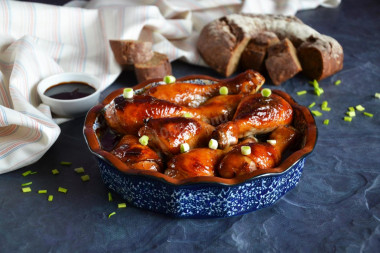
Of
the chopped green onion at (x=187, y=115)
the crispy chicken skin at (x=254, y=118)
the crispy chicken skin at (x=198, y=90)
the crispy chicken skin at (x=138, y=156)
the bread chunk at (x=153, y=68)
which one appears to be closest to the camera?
the crispy chicken skin at (x=138, y=156)

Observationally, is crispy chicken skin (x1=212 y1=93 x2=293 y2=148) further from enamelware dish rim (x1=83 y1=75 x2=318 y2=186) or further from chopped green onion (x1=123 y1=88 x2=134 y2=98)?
chopped green onion (x1=123 y1=88 x2=134 y2=98)

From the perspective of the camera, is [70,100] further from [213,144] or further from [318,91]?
[318,91]

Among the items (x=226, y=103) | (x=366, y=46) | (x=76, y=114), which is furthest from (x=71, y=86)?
(x=366, y=46)

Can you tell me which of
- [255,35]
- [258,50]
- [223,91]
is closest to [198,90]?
[223,91]

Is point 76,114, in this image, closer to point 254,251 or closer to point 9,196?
point 9,196

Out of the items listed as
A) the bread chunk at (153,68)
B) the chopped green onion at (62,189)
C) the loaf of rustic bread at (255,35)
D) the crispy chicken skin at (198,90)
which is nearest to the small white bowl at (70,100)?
the bread chunk at (153,68)

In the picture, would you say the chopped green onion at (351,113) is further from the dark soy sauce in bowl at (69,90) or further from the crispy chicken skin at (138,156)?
the dark soy sauce in bowl at (69,90)
